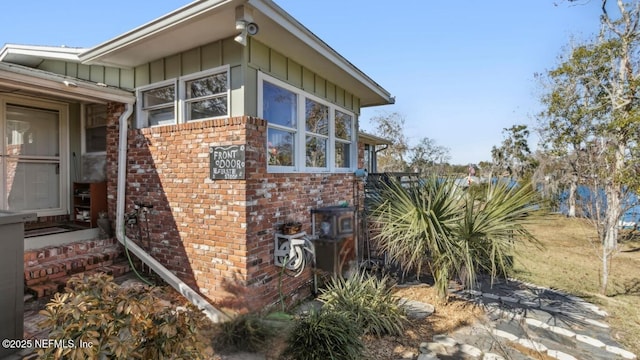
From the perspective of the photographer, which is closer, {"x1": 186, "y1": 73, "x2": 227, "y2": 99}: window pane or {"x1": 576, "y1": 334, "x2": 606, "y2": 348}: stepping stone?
{"x1": 576, "y1": 334, "x2": 606, "y2": 348}: stepping stone

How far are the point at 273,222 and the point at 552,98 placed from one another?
10.6 meters

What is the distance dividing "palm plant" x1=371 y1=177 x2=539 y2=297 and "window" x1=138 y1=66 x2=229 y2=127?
126 inches

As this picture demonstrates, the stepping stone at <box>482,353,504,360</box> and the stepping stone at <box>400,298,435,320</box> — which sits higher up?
the stepping stone at <box>400,298,435,320</box>

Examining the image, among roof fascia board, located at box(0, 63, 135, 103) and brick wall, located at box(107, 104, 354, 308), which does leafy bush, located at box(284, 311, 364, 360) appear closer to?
brick wall, located at box(107, 104, 354, 308)

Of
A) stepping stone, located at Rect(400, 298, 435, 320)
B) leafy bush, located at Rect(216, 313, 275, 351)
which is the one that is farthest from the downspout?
stepping stone, located at Rect(400, 298, 435, 320)

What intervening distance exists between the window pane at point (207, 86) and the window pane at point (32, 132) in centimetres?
323

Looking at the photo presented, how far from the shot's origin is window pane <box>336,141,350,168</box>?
7082 mm

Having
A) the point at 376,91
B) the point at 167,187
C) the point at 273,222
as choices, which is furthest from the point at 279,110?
the point at 376,91

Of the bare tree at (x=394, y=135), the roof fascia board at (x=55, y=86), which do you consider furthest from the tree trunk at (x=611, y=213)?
the bare tree at (x=394, y=135)

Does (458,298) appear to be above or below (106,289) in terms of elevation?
below

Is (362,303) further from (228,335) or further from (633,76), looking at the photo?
(633,76)

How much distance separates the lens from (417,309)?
15.7 ft

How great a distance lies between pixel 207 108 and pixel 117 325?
3378mm

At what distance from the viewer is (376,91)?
716 centimetres
